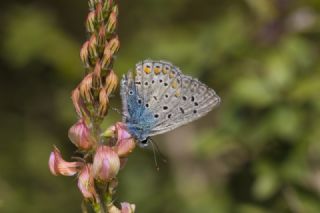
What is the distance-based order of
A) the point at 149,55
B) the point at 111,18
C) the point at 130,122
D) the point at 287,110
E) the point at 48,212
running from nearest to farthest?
the point at 111,18 < the point at 130,122 < the point at 287,110 < the point at 149,55 < the point at 48,212

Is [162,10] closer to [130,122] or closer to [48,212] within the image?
[48,212]

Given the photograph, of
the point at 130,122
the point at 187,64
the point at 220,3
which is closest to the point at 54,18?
the point at 220,3

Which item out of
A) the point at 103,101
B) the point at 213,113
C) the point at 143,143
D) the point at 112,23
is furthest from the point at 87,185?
the point at 213,113

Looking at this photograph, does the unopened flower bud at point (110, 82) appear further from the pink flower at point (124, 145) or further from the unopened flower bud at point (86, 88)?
the pink flower at point (124, 145)

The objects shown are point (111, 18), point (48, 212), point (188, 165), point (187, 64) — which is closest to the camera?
point (111, 18)

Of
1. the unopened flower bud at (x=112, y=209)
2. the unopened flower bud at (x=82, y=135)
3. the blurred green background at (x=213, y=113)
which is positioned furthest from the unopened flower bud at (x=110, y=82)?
the blurred green background at (x=213, y=113)

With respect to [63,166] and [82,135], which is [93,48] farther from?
[63,166]
